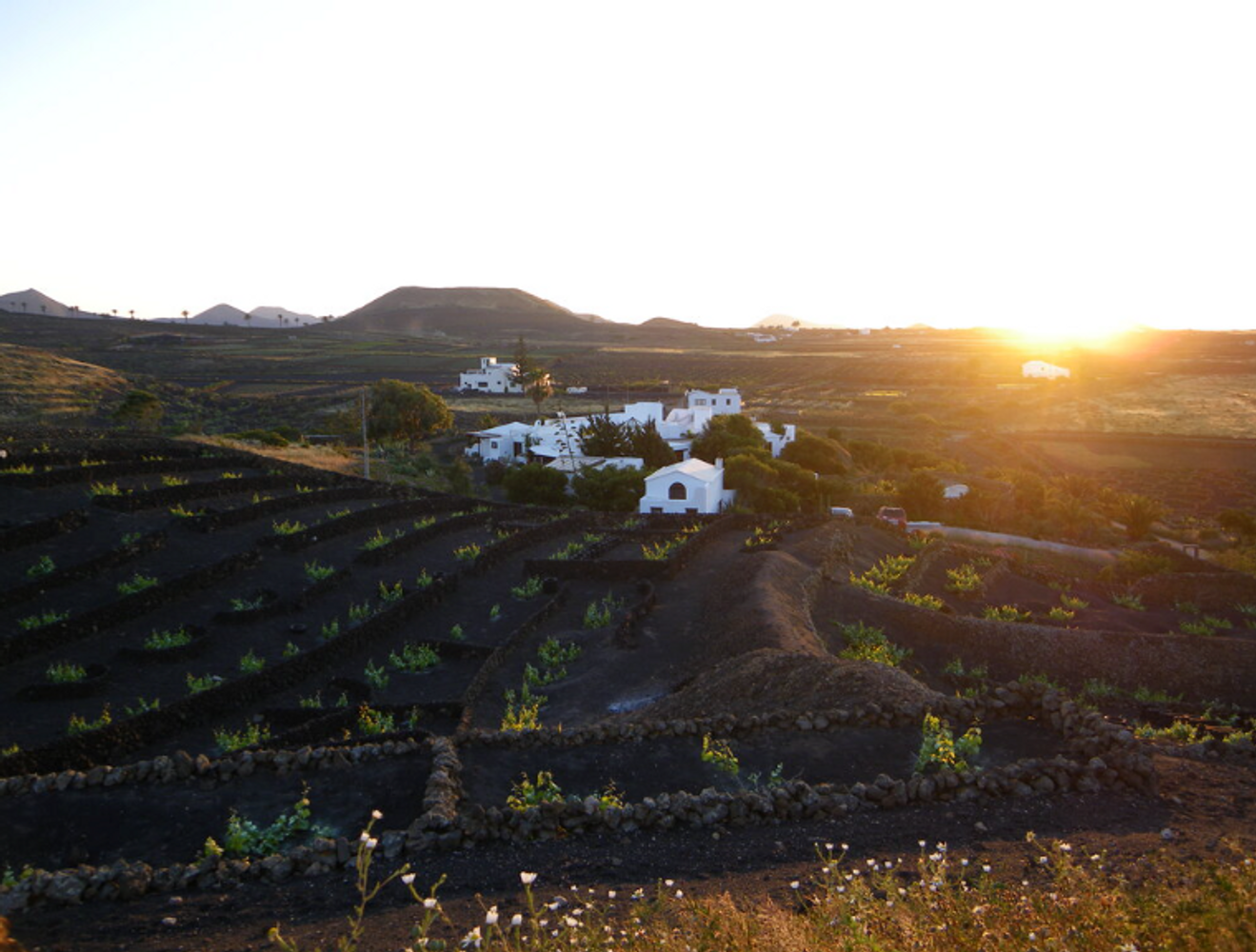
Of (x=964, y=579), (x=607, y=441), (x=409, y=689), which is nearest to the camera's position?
(x=409, y=689)

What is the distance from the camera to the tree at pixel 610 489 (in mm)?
37750

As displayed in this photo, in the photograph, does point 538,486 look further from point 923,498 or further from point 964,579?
point 964,579

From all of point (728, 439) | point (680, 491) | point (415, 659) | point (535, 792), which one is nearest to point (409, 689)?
point (415, 659)

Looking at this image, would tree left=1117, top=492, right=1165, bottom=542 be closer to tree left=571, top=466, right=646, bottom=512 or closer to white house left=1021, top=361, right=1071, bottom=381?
tree left=571, top=466, right=646, bottom=512

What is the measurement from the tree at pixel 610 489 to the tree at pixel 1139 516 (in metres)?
23.0

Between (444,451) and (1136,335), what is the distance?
176 metres

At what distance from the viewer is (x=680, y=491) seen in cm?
3591

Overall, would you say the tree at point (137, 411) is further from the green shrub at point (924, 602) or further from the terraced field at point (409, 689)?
the green shrub at point (924, 602)

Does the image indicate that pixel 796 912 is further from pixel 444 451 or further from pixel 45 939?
pixel 444 451

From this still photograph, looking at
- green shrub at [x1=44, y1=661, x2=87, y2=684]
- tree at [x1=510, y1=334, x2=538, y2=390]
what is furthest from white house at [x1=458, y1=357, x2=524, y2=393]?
green shrub at [x1=44, y1=661, x2=87, y2=684]

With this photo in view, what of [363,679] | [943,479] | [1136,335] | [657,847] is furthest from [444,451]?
[1136,335]

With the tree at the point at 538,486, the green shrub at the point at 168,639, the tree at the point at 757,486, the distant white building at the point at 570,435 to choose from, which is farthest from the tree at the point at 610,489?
the green shrub at the point at 168,639

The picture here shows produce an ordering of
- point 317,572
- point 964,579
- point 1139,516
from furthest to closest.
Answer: point 1139,516 → point 964,579 → point 317,572

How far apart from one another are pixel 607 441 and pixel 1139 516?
26.9 metres
